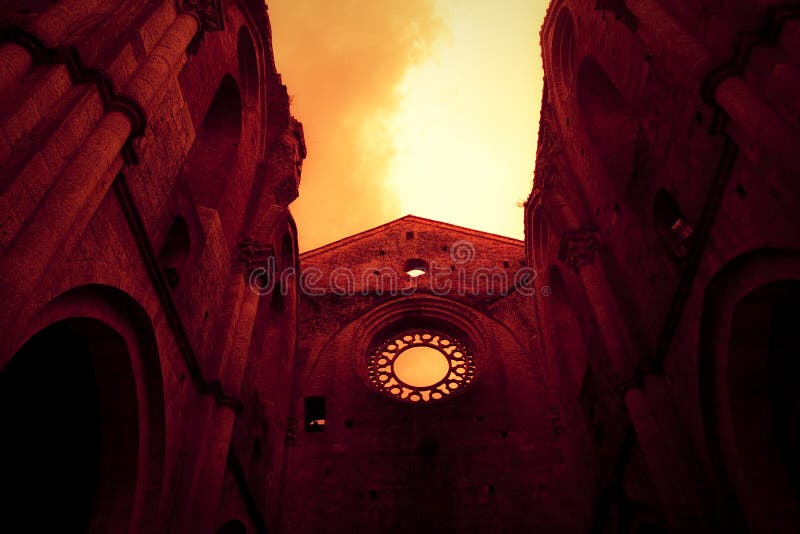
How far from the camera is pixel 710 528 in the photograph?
223 inches

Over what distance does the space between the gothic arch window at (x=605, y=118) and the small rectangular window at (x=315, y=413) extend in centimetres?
752

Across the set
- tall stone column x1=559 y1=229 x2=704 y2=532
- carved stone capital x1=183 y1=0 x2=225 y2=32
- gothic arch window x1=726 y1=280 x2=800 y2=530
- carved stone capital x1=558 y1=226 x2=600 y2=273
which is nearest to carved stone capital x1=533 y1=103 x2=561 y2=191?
carved stone capital x1=558 y1=226 x2=600 y2=273

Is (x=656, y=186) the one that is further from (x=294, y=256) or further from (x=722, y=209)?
(x=294, y=256)

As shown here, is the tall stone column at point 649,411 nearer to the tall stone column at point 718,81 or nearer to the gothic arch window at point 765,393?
the gothic arch window at point 765,393

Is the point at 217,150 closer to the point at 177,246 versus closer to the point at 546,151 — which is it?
the point at 177,246

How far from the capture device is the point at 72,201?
4.14 m

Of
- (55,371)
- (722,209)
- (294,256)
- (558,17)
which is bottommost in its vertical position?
(55,371)

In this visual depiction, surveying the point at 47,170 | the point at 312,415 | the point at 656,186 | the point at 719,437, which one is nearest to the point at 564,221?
the point at 656,186

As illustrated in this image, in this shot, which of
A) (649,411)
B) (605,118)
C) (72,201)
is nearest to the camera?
(72,201)

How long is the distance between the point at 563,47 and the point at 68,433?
387 inches

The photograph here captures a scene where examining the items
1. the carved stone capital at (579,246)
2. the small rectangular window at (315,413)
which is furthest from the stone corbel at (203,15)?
the small rectangular window at (315,413)

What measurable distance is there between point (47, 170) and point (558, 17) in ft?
31.8

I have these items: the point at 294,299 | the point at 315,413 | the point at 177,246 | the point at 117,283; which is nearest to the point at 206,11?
the point at 177,246

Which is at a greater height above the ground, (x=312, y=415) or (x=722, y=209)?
(x=312, y=415)
